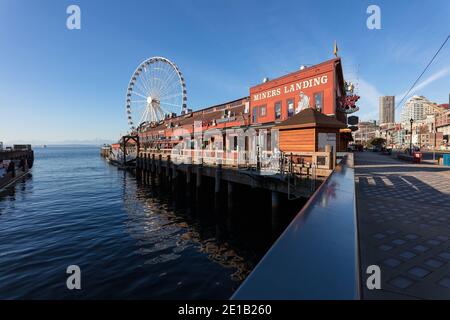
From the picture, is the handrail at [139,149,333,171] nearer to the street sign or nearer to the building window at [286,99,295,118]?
the building window at [286,99,295,118]

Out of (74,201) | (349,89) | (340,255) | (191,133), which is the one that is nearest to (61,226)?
(74,201)

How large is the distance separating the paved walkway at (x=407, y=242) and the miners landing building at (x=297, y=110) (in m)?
4.23

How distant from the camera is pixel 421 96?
195125 mm

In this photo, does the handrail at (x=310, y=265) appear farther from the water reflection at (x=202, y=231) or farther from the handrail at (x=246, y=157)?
the handrail at (x=246, y=157)

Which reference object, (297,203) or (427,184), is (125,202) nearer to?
(297,203)

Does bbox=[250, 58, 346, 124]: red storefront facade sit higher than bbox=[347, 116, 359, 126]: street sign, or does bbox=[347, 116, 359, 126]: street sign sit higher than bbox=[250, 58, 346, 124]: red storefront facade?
bbox=[250, 58, 346, 124]: red storefront facade

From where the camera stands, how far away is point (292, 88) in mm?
20984

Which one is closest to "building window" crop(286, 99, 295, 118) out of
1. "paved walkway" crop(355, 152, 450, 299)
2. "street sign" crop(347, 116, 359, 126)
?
"street sign" crop(347, 116, 359, 126)

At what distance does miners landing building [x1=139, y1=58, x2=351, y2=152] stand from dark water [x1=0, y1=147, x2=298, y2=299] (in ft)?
16.1

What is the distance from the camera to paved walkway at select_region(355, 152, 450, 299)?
318 centimetres

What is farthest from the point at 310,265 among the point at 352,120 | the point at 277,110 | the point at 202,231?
the point at 352,120

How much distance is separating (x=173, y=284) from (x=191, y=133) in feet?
84.6

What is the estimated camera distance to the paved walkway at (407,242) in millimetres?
3184

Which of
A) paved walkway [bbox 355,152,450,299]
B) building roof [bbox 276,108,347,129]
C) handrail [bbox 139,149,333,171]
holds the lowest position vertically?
paved walkway [bbox 355,152,450,299]
